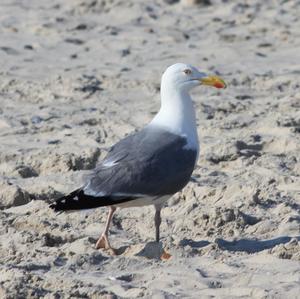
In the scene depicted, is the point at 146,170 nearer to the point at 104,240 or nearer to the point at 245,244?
the point at 104,240

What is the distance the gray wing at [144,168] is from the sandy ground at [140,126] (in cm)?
29

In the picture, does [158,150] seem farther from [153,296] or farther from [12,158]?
[12,158]

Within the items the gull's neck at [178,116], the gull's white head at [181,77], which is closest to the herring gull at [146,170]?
the gull's neck at [178,116]

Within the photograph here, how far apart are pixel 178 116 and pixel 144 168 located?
0.47 metres

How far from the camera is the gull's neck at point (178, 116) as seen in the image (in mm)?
6352

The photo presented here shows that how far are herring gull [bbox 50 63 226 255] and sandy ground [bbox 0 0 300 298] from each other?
0.77 ft

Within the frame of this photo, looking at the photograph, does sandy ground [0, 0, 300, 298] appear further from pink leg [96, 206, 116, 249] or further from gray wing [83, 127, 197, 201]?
gray wing [83, 127, 197, 201]

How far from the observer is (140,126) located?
854 centimetres

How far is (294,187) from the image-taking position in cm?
700

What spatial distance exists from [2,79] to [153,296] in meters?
4.95

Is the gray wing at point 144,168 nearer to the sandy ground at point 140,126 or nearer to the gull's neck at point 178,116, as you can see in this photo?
the gull's neck at point 178,116

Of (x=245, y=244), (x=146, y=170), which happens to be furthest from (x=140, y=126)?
(x=245, y=244)

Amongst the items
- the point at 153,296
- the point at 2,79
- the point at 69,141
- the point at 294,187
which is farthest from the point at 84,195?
the point at 2,79

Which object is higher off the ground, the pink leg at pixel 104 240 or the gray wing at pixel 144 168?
the gray wing at pixel 144 168
